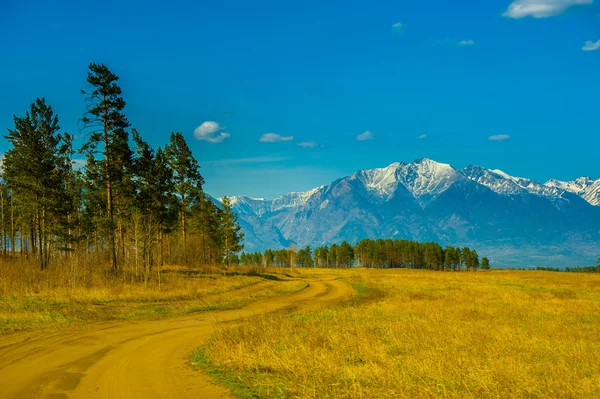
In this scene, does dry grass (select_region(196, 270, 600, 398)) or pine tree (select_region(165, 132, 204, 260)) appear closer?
dry grass (select_region(196, 270, 600, 398))

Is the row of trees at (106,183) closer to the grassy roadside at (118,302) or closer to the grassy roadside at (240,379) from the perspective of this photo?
the grassy roadside at (118,302)

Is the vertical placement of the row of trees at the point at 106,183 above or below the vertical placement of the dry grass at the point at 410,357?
above

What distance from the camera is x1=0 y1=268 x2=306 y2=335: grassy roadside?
19.0 meters

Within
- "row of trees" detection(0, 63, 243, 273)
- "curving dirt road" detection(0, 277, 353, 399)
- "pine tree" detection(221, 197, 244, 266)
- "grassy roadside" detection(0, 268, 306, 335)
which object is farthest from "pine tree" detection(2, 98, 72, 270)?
"pine tree" detection(221, 197, 244, 266)

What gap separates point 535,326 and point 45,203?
41.1 metres

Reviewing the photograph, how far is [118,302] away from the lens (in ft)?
83.2

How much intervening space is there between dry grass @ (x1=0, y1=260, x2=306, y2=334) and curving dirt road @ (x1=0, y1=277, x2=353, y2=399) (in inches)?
124

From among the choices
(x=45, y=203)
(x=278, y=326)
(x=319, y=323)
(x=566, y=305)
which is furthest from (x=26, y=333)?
(x=566, y=305)

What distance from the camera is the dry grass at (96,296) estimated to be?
19734 mm

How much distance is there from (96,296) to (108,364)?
15.7m

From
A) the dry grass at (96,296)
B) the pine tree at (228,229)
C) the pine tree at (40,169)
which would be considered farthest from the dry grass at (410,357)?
the pine tree at (228,229)

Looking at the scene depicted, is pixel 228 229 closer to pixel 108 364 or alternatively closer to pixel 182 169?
pixel 182 169

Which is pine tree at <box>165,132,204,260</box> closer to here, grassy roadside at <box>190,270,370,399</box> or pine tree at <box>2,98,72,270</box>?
pine tree at <box>2,98,72,270</box>

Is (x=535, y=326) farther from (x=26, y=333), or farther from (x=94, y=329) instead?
(x=26, y=333)
